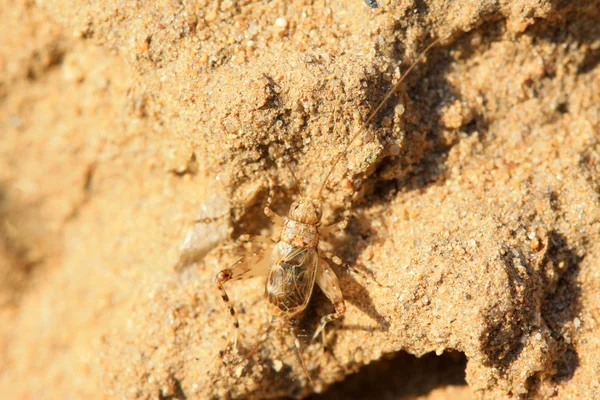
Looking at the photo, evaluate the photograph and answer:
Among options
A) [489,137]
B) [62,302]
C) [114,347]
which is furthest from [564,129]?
[62,302]

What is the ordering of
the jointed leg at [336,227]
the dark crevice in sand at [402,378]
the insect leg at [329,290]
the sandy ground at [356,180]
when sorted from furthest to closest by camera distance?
1. the dark crevice in sand at [402,378]
2. the jointed leg at [336,227]
3. the insect leg at [329,290]
4. the sandy ground at [356,180]

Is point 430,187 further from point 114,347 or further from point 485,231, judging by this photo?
point 114,347

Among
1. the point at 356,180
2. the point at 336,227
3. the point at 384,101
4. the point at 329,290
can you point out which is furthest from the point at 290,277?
the point at 384,101

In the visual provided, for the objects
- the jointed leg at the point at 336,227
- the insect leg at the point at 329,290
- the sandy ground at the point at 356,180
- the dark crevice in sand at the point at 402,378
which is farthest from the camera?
the dark crevice in sand at the point at 402,378

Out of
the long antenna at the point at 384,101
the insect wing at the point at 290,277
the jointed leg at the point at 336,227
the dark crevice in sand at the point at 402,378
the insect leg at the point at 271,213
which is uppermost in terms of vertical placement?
Result: the long antenna at the point at 384,101

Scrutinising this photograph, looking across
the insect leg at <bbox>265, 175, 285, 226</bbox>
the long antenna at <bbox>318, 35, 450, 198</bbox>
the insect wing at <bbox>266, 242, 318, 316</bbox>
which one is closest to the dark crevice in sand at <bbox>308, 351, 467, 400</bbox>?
the insect wing at <bbox>266, 242, 318, 316</bbox>

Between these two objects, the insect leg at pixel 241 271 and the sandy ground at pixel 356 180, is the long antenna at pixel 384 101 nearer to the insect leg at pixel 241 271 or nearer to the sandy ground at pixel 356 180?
the sandy ground at pixel 356 180

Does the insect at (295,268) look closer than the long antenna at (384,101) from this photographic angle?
No

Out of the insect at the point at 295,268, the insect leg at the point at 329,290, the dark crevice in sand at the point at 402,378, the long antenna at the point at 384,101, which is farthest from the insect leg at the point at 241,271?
the dark crevice in sand at the point at 402,378
